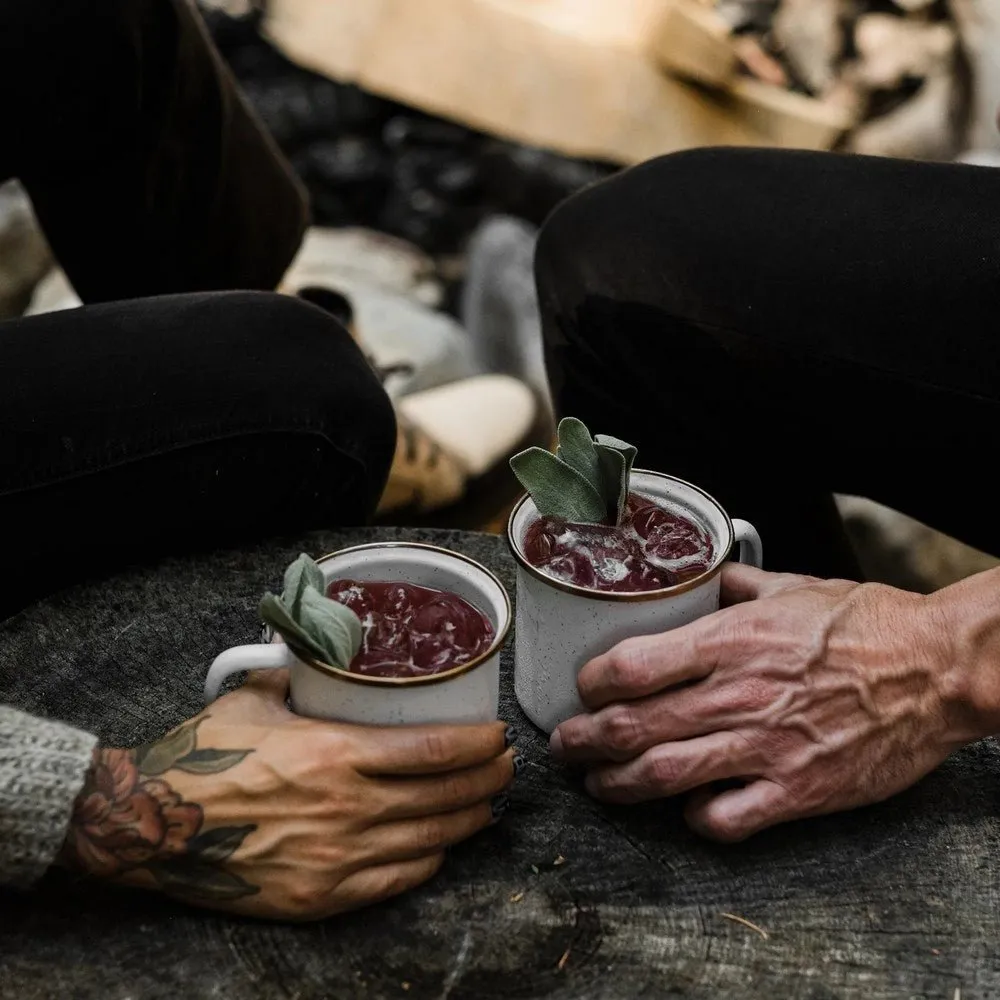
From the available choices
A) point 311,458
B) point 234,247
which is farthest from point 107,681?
point 234,247

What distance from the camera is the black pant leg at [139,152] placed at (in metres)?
1.32

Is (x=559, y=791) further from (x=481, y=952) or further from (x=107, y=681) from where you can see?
(x=107, y=681)

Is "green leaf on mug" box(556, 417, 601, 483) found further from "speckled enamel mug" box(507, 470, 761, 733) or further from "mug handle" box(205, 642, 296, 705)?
"mug handle" box(205, 642, 296, 705)

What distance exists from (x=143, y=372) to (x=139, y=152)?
0.49 metres

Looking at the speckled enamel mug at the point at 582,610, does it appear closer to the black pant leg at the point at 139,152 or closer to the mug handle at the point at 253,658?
the mug handle at the point at 253,658

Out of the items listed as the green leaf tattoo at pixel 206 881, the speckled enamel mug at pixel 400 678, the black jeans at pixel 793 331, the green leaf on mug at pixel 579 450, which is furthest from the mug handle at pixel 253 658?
the black jeans at pixel 793 331

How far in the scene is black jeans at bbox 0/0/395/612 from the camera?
1.00m

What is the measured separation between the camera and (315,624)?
0.72 m

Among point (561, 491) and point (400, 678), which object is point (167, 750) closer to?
point (400, 678)

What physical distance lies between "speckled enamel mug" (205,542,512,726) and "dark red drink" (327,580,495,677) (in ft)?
0.04

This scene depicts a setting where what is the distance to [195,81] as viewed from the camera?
4.65ft

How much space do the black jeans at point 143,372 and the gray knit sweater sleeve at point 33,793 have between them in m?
0.29

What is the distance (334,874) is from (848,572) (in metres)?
0.75

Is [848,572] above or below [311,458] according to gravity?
below
